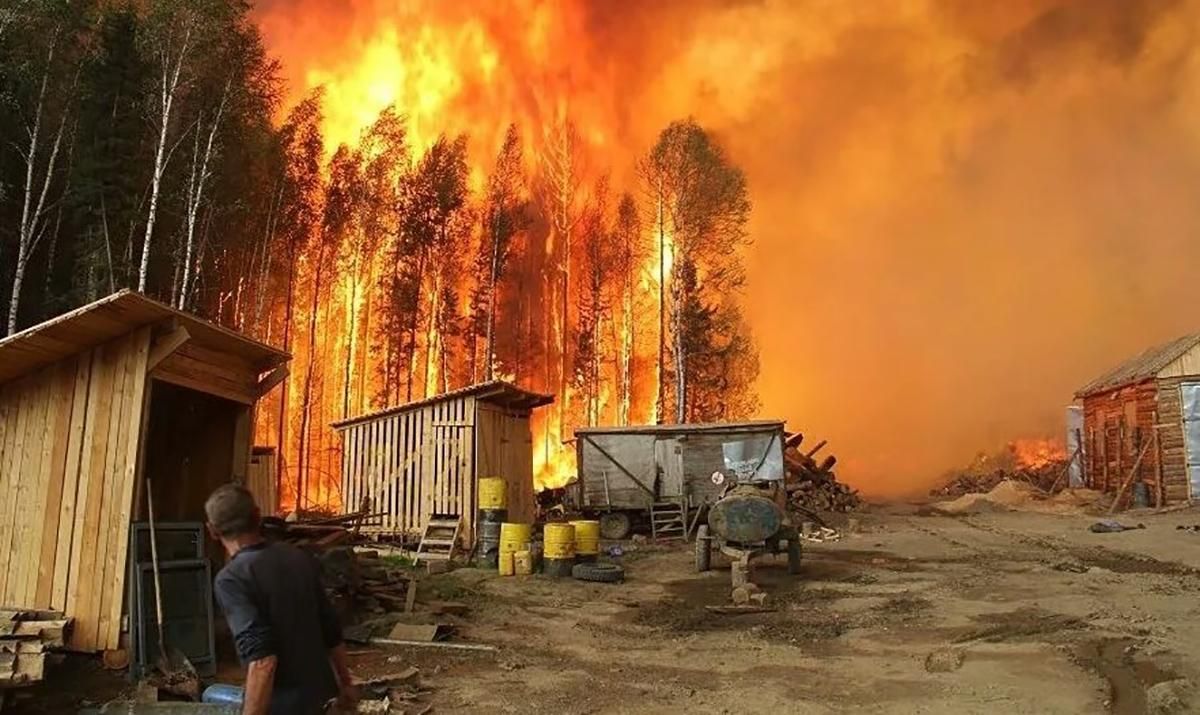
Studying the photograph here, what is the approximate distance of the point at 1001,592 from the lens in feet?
39.6

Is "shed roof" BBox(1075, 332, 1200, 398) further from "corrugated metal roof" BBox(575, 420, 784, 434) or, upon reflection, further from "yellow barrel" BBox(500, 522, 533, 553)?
"yellow barrel" BBox(500, 522, 533, 553)

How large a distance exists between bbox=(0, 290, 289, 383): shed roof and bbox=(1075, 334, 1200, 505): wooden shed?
2905cm

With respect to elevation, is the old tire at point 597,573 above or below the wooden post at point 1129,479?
below

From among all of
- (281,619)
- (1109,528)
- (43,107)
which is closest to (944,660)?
(281,619)

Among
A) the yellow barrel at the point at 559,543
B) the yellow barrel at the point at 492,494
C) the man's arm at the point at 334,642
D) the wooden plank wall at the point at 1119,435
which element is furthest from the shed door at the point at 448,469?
the wooden plank wall at the point at 1119,435

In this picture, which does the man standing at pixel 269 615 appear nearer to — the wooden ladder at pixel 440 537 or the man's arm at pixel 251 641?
the man's arm at pixel 251 641

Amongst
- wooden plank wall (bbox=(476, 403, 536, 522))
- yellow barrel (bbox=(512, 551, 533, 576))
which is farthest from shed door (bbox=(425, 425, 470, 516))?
yellow barrel (bbox=(512, 551, 533, 576))

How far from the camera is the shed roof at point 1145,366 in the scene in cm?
2688

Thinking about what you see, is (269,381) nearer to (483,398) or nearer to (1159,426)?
(483,398)

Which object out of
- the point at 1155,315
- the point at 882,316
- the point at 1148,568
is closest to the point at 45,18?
the point at 1148,568

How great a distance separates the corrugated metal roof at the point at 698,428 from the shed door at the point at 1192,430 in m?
15.1

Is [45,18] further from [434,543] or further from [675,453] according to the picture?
[675,453]

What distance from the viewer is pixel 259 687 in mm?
3367

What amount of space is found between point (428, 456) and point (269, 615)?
1463cm
